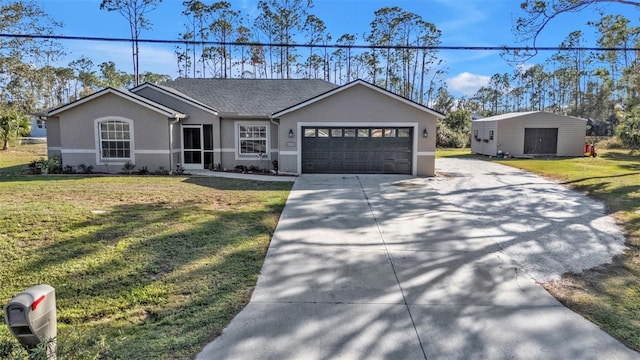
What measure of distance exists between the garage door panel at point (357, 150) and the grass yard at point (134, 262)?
6.50m

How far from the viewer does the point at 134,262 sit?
584cm

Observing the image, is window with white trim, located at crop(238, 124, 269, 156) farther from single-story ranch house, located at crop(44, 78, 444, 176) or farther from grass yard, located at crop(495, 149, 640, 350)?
grass yard, located at crop(495, 149, 640, 350)

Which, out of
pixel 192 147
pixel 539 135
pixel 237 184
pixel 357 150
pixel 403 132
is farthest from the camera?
pixel 539 135

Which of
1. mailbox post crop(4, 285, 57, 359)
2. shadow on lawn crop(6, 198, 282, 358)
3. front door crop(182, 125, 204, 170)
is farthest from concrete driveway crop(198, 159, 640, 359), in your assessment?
front door crop(182, 125, 204, 170)

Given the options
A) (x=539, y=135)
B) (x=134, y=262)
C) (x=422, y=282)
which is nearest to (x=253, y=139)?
(x=134, y=262)

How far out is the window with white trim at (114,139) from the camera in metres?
16.1

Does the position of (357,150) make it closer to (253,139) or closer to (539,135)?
(253,139)

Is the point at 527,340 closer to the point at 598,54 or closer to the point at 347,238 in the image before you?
the point at 347,238

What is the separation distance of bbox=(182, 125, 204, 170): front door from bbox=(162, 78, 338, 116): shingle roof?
1495 millimetres

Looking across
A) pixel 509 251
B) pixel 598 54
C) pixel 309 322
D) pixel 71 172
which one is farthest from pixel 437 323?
pixel 598 54

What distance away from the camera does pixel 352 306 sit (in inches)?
186

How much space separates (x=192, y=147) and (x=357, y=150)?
7.24m

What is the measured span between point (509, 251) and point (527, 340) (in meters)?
3.16

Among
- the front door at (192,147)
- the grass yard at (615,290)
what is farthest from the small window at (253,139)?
the grass yard at (615,290)
